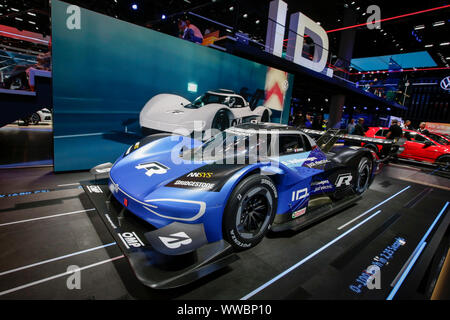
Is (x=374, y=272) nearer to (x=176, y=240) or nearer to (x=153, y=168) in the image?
(x=176, y=240)

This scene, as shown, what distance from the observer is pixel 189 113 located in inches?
200

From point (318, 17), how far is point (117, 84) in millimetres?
11760

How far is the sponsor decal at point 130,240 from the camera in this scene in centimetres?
159

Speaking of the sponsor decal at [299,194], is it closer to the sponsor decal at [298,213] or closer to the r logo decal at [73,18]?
the sponsor decal at [298,213]

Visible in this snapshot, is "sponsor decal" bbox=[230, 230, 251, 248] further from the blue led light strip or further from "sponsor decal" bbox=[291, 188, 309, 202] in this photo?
the blue led light strip

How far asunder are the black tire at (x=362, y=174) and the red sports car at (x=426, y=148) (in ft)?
17.5

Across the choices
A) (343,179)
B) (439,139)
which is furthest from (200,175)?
(439,139)

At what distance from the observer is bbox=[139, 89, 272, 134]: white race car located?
489 centimetres

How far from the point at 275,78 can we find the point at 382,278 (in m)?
7.10

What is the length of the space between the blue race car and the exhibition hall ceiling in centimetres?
706

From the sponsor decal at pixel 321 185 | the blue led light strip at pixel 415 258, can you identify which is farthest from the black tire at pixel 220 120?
the blue led light strip at pixel 415 258

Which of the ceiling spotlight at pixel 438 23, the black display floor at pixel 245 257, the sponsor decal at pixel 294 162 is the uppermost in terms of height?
the ceiling spotlight at pixel 438 23

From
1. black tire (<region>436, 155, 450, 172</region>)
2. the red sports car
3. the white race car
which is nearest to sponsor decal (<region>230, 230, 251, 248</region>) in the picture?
the white race car
